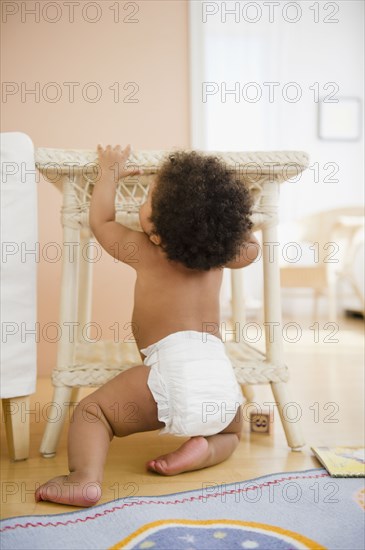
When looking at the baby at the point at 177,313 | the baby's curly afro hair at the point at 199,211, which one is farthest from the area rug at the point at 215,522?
the baby's curly afro hair at the point at 199,211

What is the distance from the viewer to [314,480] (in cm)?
105

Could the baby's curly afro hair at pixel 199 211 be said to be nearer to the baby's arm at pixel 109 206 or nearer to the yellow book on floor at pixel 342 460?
the baby's arm at pixel 109 206

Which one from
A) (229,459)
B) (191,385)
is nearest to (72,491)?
(191,385)

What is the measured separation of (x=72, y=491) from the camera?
93cm

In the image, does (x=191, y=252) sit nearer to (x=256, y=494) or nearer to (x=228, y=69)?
(x=256, y=494)

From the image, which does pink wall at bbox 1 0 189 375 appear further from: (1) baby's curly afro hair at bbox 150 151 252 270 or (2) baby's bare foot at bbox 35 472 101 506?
(2) baby's bare foot at bbox 35 472 101 506

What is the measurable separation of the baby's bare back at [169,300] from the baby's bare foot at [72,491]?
314 millimetres

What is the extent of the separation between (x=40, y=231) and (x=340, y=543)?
1622mm

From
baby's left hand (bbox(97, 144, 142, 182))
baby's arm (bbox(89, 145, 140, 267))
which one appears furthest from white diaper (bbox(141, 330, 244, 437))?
baby's left hand (bbox(97, 144, 142, 182))

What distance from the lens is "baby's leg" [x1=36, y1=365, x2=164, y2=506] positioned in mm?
975

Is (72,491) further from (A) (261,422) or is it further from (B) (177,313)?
(A) (261,422)

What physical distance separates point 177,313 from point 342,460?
0.43 metres

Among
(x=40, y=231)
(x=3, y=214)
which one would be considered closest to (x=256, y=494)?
(x=3, y=214)

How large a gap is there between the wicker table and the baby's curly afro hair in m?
0.07
